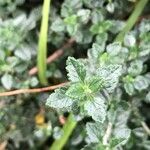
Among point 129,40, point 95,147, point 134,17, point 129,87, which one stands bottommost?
point 95,147

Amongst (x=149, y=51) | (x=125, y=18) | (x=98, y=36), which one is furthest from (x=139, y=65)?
(x=125, y=18)

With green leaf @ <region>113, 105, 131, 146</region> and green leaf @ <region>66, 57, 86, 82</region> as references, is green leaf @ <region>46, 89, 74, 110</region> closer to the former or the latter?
green leaf @ <region>66, 57, 86, 82</region>

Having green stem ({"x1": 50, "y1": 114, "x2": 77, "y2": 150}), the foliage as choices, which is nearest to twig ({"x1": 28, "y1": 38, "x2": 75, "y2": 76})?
the foliage

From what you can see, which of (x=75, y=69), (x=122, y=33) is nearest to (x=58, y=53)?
(x=122, y=33)

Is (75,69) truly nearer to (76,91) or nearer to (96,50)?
(76,91)

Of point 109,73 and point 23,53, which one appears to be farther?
point 23,53

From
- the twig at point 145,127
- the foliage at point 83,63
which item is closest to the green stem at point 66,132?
the foliage at point 83,63

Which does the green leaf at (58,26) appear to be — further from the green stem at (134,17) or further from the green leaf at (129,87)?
the green leaf at (129,87)
